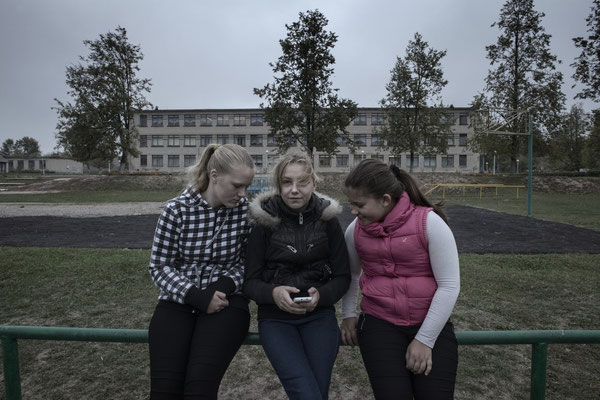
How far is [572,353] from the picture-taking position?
370cm

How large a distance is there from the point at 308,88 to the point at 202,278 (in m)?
25.0

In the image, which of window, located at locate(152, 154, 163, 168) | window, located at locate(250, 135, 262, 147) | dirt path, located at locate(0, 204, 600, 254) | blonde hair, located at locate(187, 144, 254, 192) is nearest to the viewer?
blonde hair, located at locate(187, 144, 254, 192)

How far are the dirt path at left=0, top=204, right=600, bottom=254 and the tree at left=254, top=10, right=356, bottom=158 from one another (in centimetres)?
1367

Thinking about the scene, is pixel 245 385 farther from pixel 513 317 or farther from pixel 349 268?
pixel 513 317

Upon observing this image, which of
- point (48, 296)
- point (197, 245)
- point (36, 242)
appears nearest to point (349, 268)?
point (197, 245)

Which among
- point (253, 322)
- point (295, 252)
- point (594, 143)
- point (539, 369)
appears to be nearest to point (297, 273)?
point (295, 252)

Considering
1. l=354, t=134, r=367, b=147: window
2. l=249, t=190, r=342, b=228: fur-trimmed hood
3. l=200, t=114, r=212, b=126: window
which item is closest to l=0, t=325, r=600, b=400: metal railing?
l=249, t=190, r=342, b=228: fur-trimmed hood

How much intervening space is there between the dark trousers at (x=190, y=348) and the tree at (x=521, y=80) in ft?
110

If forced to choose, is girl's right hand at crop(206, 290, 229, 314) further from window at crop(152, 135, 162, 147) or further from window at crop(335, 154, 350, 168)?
window at crop(152, 135, 162, 147)

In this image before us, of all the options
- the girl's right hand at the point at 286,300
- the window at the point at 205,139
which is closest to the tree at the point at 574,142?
the window at the point at 205,139

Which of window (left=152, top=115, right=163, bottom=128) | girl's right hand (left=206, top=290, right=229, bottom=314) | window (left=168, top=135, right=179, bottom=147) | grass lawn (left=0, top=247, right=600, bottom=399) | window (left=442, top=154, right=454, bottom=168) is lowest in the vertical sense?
grass lawn (left=0, top=247, right=600, bottom=399)

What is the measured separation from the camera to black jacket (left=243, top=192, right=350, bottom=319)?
2.12 m

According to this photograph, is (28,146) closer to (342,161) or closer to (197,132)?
(197,132)

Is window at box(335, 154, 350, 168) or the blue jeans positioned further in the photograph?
window at box(335, 154, 350, 168)
